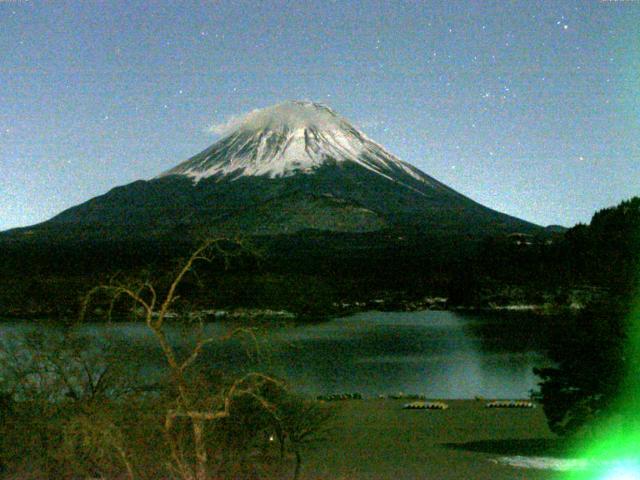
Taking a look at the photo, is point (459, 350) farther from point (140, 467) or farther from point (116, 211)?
point (116, 211)

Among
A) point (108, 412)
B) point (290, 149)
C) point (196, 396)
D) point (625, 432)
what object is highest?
point (290, 149)

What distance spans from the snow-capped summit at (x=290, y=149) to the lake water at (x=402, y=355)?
8079 cm

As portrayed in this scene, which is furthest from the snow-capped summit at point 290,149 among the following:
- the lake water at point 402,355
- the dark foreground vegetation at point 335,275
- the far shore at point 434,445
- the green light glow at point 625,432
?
the green light glow at point 625,432

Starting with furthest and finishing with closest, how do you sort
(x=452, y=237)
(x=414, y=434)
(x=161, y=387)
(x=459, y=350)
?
(x=452, y=237) < (x=459, y=350) < (x=414, y=434) < (x=161, y=387)

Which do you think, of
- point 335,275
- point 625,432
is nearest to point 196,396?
point 625,432

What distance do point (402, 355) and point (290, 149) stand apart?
118 meters

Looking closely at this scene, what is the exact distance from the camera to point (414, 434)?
17906mm

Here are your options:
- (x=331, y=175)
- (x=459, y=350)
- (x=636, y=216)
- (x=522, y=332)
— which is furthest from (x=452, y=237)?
(x=636, y=216)

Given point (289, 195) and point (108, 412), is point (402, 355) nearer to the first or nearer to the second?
point (108, 412)

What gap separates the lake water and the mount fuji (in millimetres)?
42505

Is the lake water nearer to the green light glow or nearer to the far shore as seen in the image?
the far shore

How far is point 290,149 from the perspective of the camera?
159 metres

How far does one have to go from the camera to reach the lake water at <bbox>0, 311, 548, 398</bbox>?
98.2 ft

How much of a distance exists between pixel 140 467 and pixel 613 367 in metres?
6.41
